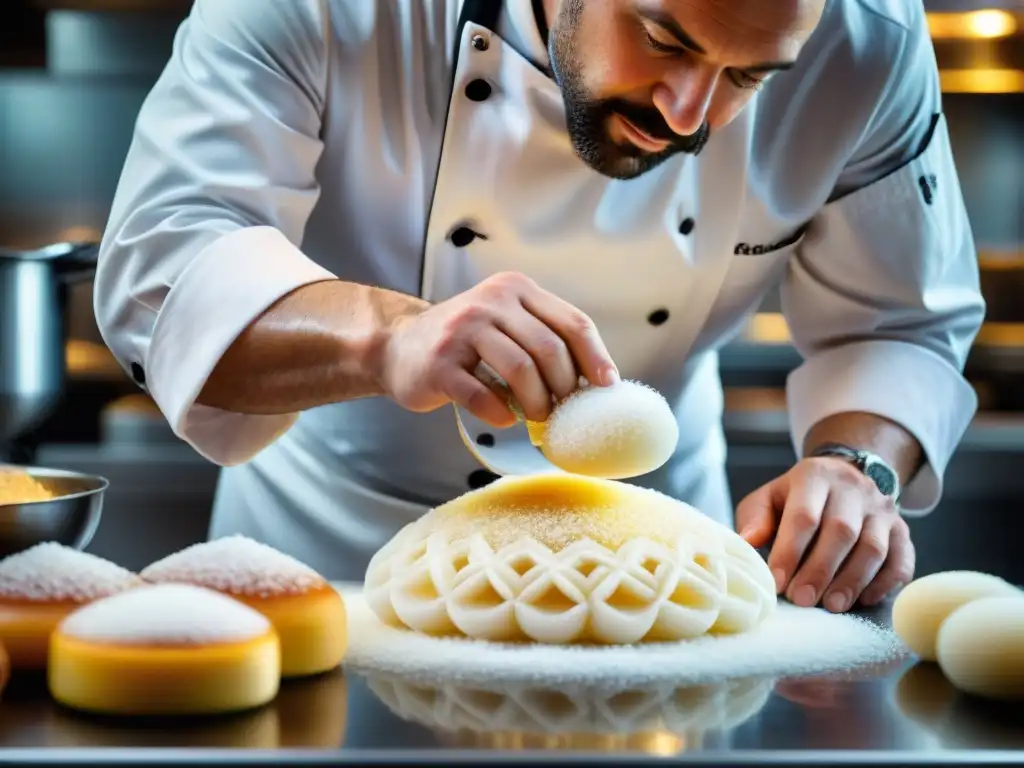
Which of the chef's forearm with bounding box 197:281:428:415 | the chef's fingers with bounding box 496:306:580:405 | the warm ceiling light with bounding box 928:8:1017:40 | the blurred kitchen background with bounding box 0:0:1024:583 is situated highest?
the warm ceiling light with bounding box 928:8:1017:40

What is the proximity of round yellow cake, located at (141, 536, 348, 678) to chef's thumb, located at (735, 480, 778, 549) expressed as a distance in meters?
0.59

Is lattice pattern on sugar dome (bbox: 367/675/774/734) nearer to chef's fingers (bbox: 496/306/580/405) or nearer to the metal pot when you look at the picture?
chef's fingers (bbox: 496/306/580/405)

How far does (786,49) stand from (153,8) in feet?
9.58

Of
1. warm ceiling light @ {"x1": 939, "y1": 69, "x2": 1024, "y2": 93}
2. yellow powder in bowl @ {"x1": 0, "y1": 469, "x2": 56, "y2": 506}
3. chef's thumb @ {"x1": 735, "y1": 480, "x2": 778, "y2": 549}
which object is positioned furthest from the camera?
warm ceiling light @ {"x1": 939, "y1": 69, "x2": 1024, "y2": 93}

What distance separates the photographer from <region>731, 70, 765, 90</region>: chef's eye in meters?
1.42

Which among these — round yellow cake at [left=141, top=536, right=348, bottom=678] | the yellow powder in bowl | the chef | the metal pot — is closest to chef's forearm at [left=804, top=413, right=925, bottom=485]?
the chef

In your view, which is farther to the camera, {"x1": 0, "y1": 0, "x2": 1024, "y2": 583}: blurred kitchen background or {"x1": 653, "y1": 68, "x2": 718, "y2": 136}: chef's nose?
{"x1": 0, "y1": 0, "x2": 1024, "y2": 583}: blurred kitchen background

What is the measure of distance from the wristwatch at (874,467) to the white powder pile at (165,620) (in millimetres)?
937

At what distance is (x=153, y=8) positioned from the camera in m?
3.86

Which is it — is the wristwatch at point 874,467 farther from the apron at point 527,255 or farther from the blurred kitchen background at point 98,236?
the blurred kitchen background at point 98,236

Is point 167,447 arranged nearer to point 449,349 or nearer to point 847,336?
point 847,336

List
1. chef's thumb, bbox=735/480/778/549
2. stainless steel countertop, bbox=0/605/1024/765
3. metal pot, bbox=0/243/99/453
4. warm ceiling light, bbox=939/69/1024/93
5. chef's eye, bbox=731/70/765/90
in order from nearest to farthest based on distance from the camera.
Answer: stainless steel countertop, bbox=0/605/1024/765 < chef's eye, bbox=731/70/765/90 < chef's thumb, bbox=735/480/778/549 < metal pot, bbox=0/243/99/453 < warm ceiling light, bbox=939/69/1024/93

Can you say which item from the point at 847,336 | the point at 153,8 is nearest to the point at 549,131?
the point at 847,336

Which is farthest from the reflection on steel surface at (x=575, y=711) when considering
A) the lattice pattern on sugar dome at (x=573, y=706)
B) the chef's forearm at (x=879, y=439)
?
the chef's forearm at (x=879, y=439)
